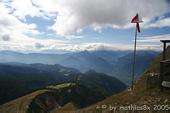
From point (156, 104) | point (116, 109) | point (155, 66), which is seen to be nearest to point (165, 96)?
point (156, 104)

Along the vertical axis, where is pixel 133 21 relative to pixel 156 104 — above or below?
above

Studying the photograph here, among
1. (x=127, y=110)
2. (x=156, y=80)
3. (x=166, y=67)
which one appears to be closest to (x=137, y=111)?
(x=127, y=110)

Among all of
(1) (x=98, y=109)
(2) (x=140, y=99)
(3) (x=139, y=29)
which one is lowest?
(1) (x=98, y=109)

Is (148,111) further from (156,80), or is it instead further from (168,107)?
(156,80)

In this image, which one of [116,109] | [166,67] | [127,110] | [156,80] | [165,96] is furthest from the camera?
[166,67]

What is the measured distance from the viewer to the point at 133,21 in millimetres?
55531

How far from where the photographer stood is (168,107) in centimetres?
4234

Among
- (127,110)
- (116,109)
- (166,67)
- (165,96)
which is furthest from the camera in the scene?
(166,67)

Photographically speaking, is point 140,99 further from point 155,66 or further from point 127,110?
point 155,66

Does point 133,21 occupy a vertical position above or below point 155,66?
above

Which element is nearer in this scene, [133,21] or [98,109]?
[133,21]

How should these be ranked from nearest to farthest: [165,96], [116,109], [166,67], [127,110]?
1. [165,96]
2. [127,110]
3. [116,109]
4. [166,67]

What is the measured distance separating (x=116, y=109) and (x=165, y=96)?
10.6m

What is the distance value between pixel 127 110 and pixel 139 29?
16211 millimetres
